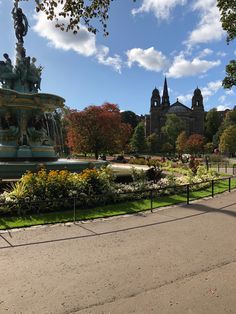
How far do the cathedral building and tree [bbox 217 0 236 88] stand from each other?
382 ft

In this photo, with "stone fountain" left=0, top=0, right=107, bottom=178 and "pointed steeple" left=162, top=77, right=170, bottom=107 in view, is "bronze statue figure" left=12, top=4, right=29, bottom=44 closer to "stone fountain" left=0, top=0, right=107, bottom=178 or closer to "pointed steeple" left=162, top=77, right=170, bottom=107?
"stone fountain" left=0, top=0, right=107, bottom=178

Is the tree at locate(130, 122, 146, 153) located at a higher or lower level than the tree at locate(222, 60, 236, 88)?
lower

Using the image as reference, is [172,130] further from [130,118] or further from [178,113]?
[178,113]

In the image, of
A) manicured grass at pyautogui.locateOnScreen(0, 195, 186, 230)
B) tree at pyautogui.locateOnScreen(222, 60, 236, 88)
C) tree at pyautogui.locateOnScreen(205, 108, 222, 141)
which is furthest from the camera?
tree at pyautogui.locateOnScreen(205, 108, 222, 141)

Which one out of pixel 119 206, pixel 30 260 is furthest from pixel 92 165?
pixel 30 260

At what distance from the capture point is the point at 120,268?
615 cm

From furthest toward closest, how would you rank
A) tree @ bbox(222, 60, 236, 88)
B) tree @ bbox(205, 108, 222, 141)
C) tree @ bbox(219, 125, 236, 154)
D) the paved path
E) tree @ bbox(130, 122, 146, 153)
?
tree @ bbox(205, 108, 222, 141) < tree @ bbox(130, 122, 146, 153) < tree @ bbox(219, 125, 236, 154) < tree @ bbox(222, 60, 236, 88) < the paved path

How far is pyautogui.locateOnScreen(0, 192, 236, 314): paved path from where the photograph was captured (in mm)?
4801

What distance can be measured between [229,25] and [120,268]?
2027cm

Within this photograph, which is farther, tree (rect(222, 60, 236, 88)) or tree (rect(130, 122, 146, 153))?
tree (rect(130, 122, 146, 153))

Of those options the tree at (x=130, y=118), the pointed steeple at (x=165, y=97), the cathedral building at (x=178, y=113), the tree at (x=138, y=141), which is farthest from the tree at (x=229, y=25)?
the pointed steeple at (x=165, y=97)

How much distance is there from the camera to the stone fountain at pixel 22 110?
21.0 m

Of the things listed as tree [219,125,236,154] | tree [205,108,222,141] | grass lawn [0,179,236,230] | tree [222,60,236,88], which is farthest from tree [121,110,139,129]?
grass lawn [0,179,236,230]

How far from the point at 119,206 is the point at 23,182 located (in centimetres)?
321
